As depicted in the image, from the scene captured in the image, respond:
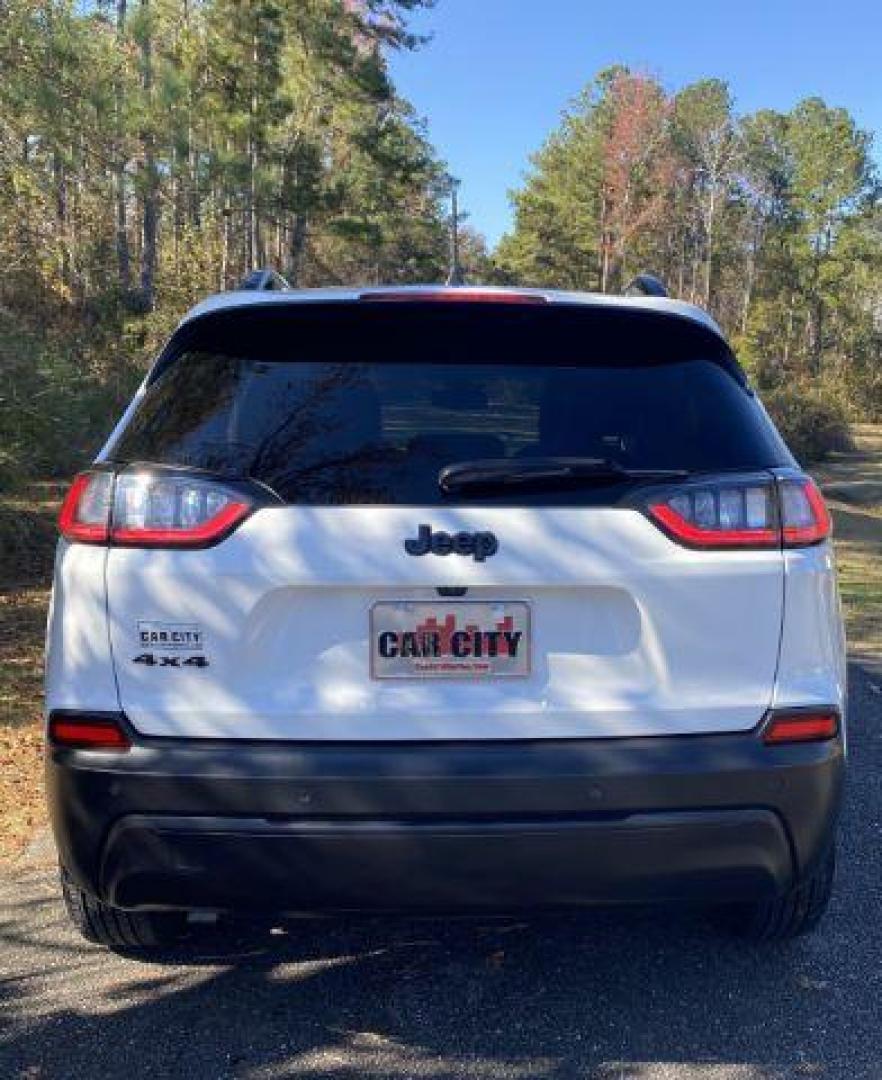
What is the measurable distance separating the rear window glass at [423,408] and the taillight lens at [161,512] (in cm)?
8

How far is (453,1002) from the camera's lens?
2.96m

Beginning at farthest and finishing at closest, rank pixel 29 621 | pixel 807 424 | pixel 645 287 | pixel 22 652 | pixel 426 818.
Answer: pixel 807 424 → pixel 29 621 → pixel 22 652 → pixel 645 287 → pixel 426 818

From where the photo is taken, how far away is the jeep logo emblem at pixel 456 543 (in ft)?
7.94

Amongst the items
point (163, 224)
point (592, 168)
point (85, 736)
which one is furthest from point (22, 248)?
point (592, 168)

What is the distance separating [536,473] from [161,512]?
2.85 feet

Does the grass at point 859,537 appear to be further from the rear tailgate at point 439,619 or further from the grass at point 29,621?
the rear tailgate at point 439,619

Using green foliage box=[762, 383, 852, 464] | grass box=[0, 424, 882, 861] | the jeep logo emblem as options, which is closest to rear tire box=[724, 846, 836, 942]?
the jeep logo emblem

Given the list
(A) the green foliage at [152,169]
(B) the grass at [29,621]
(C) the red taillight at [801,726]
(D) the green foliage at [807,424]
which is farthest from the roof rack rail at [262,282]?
(D) the green foliage at [807,424]

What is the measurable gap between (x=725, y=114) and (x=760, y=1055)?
222ft

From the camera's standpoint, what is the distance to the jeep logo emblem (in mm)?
2420

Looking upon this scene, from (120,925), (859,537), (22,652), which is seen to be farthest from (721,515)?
(859,537)

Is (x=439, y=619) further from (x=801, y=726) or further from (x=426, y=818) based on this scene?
(x=801, y=726)

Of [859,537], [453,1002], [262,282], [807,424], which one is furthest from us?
[807,424]

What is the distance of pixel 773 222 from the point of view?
6119 cm
